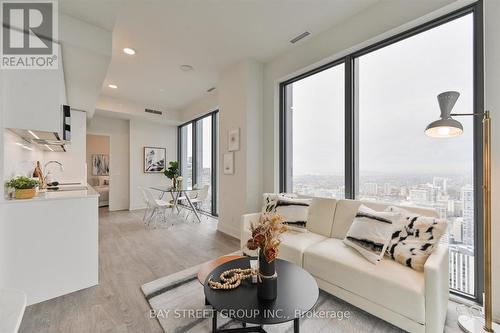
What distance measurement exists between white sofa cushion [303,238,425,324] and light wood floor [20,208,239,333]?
147 centimetres

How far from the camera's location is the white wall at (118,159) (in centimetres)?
610

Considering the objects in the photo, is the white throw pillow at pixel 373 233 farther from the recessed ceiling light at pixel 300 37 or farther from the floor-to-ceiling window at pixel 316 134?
the recessed ceiling light at pixel 300 37

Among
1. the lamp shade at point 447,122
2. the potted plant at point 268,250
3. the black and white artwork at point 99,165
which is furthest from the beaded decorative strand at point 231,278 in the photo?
the black and white artwork at point 99,165

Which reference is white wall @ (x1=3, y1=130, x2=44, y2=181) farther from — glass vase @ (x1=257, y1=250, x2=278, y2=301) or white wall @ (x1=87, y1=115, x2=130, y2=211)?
white wall @ (x1=87, y1=115, x2=130, y2=211)

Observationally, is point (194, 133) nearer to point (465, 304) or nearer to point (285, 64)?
point (285, 64)

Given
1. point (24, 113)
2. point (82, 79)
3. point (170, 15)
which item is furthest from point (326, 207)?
point (82, 79)

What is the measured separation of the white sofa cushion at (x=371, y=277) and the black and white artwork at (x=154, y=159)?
589 cm

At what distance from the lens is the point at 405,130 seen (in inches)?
94.8

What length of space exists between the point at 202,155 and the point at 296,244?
14.5ft

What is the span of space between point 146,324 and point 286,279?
3.85ft

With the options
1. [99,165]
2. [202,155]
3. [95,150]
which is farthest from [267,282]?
[95,150]

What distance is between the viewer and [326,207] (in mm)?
2646

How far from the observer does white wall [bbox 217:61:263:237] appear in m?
3.67

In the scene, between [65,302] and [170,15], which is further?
[170,15]
